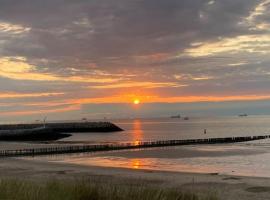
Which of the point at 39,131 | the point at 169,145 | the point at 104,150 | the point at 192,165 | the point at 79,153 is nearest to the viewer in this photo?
the point at 192,165

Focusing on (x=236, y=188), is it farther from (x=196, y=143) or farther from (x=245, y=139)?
(x=245, y=139)

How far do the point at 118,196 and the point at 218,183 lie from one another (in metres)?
16.2

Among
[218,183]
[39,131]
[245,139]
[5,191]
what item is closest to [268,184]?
[218,183]

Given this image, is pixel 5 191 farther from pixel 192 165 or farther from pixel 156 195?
pixel 192 165

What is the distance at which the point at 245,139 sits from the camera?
95.8 meters

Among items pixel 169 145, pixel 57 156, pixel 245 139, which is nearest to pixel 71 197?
pixel 57 156

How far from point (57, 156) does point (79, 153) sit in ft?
16.4

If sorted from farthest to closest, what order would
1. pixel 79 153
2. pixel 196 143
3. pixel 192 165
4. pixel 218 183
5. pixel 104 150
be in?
pixel 196 143 → pixel 104 150 → pixel 79 153 → pixel 192 165 → pixel 218 183

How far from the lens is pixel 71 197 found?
1031 centimetres

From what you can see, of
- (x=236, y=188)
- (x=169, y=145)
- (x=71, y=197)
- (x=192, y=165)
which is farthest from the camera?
(x=169, y=145)

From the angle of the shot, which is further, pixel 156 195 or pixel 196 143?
pixel 196 143

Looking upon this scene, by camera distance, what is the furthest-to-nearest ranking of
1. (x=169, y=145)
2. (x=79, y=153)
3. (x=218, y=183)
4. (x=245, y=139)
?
1. (x=245, y=139)
2. (x=169, y=145)
3. (x=79, y=153)
4. (x=218, y=183)

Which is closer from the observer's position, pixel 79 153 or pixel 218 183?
pixel 218 183

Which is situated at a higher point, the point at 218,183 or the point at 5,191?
the point at 5,191
